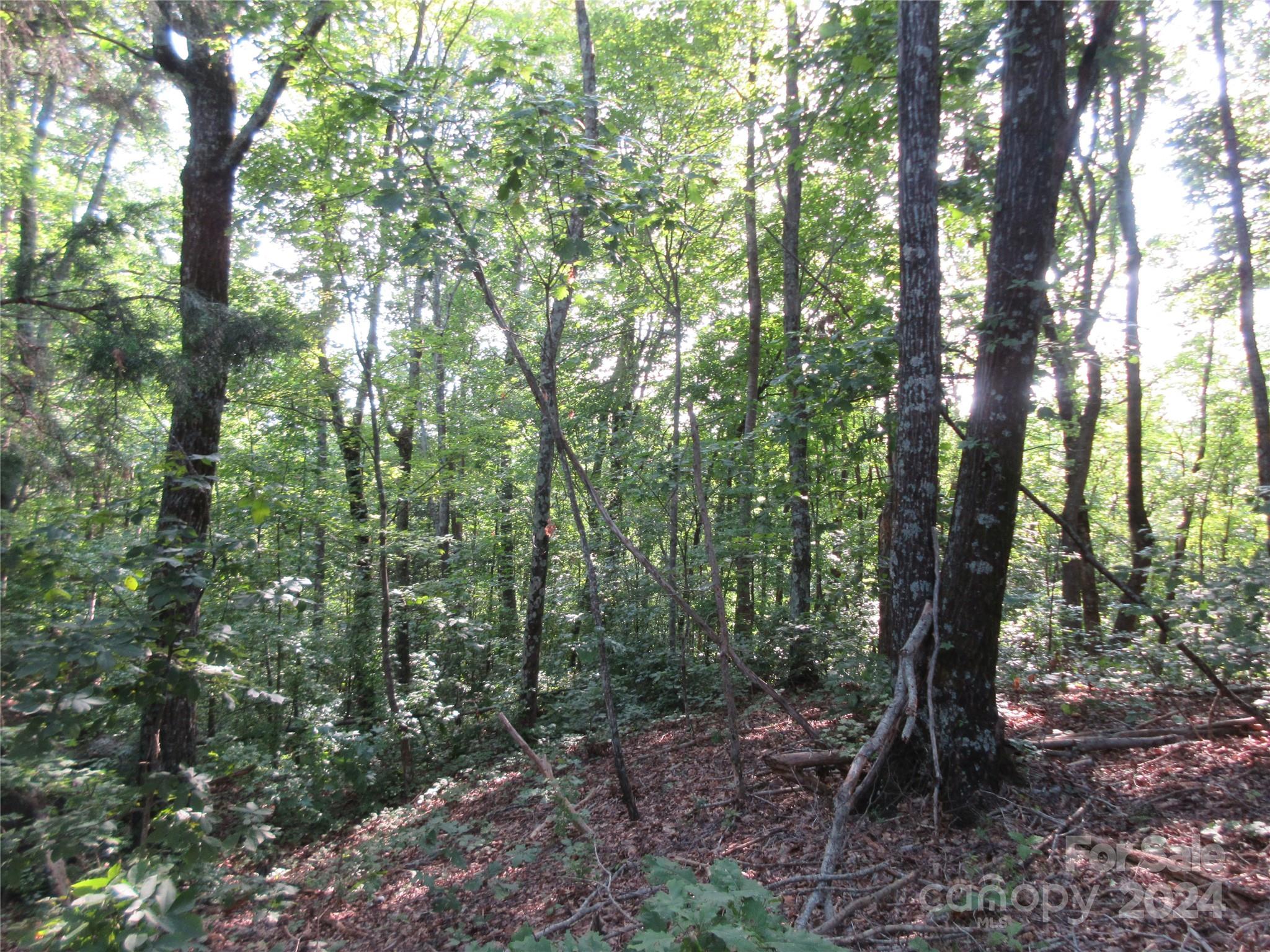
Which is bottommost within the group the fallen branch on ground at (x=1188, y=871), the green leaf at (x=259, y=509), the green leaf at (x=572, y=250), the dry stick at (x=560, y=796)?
the dry stick at (x=560, y=796)

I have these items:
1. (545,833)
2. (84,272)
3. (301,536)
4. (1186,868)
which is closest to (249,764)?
(545,833)

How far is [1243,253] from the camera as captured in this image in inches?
371

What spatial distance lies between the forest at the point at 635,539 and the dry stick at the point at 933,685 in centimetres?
4

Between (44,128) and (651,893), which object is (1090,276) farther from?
(44,128)

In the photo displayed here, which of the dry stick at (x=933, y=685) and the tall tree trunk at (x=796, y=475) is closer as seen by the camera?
the dry stick at (x=933, y=685)

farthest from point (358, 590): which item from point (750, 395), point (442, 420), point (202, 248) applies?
point (750, 395)

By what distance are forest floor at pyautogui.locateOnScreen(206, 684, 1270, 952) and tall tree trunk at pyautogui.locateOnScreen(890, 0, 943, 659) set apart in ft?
4.28

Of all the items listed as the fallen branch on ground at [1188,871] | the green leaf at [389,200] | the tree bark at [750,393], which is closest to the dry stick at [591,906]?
the fallen branch on ground at [1188,871]

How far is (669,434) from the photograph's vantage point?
13617 mm

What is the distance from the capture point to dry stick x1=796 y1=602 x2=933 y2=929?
12.2ft

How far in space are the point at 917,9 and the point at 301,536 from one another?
Answer: 10.8m

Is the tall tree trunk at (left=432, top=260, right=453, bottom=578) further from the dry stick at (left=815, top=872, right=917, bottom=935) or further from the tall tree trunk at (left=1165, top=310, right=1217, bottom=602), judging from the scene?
the tall tree trunk at (left=1165, top=310, right=1217, bottom=602)

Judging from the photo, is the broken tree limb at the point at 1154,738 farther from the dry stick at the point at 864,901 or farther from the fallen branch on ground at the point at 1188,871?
the dry stick at the point at 864,901

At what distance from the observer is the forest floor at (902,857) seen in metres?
3.24
